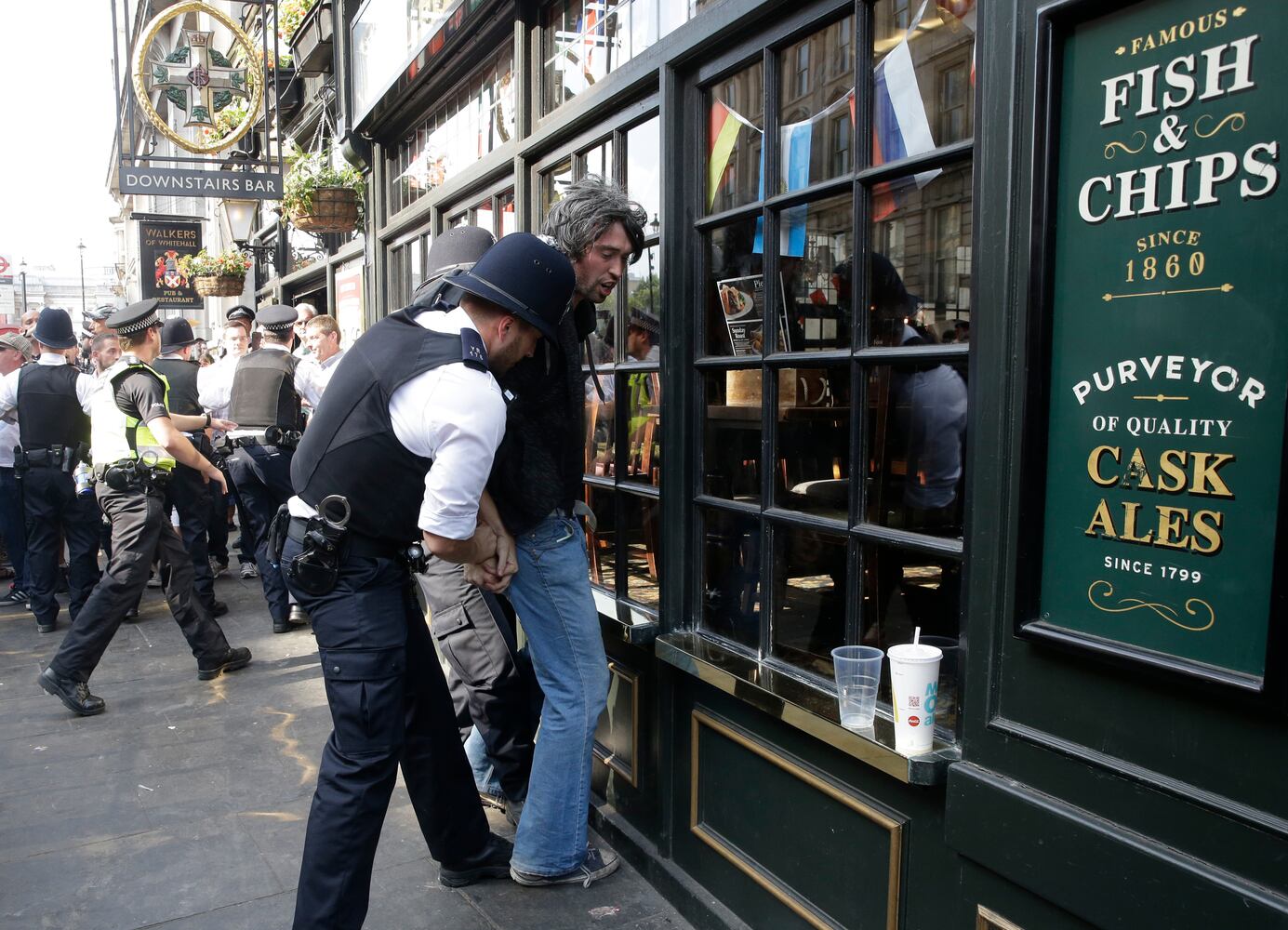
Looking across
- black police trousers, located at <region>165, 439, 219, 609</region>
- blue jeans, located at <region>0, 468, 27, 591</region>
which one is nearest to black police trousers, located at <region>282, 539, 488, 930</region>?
black police trousers, located at <region>165, 439, 219, 609</region>

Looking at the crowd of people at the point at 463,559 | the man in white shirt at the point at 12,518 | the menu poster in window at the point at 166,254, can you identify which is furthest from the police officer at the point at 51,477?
the menu poster in window at the point at 166,254

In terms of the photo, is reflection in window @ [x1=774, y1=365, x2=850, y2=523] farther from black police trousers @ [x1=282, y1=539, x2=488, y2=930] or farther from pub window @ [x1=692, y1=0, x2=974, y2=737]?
black police trousers @ [x1=282, y1=539, x2=488, y2=930]

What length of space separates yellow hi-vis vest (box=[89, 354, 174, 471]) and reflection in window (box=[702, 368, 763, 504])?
136 inches

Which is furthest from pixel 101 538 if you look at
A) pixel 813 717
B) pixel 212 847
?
pixel 813 717

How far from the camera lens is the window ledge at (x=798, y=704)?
7.04 ft

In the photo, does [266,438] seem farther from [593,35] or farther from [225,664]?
[593,35]

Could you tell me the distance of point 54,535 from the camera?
6.66 m

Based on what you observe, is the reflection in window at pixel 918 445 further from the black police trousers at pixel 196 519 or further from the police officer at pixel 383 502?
the black police trousers at pixel 196 519

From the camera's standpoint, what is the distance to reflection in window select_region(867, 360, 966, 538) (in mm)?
2213

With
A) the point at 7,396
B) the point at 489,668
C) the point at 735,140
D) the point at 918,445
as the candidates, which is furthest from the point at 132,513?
the point at 918,445

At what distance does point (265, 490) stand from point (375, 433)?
4533mm

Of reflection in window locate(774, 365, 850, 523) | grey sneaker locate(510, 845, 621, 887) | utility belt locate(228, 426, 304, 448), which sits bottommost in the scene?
grey sneaker locate(510, 845, 621, 887)

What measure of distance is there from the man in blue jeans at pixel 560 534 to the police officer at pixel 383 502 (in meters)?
0.20

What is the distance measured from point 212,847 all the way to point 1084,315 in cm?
334
